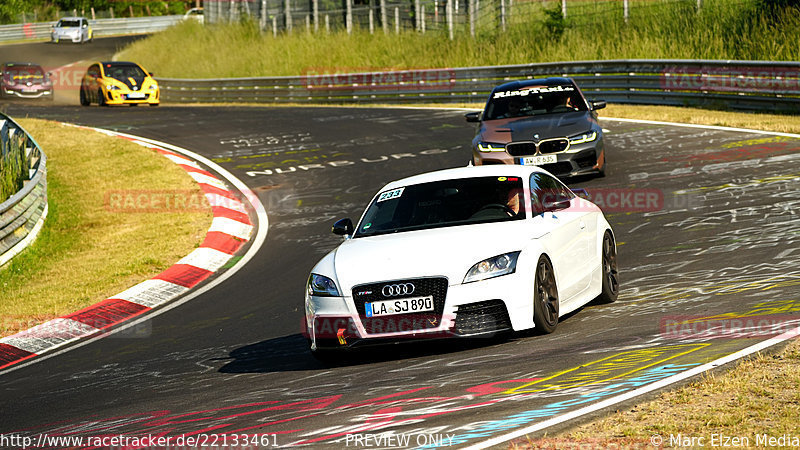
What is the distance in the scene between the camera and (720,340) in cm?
738

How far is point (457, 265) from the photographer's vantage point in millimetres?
7805

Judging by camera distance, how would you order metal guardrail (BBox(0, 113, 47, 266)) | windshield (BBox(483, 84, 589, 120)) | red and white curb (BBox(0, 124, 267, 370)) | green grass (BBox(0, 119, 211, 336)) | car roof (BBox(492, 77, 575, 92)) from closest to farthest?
red and white curb (BBox(0, 124, 267, 370)), green grass (BBox(0, 119, 211, 336)), metal guardrail (BBox(0, 113, 47, 266)), windshield (BBox(483, 84, 589, 120)), car roof (BBox(492, 77, 575, 92))

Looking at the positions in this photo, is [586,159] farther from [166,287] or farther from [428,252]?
[428,252]

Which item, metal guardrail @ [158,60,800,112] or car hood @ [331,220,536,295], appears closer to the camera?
car hood @ [331,220,536,295]

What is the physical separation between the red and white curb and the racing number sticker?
3488mm

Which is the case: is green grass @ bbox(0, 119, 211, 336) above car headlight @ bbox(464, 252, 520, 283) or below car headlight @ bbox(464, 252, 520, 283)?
below

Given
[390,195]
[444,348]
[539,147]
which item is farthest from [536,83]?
[444,348]

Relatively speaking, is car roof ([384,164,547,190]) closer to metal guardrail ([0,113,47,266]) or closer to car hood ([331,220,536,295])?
car hood ([331,220,536,295])

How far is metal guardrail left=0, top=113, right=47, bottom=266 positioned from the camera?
14617mm

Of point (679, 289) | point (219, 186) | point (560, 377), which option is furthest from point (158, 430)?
point (219, 186)

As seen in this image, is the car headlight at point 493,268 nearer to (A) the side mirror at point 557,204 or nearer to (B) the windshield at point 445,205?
(B) the windshield at point 445,205

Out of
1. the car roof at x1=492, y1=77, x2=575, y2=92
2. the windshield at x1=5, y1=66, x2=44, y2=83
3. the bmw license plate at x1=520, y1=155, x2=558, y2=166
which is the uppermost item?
the car roof at x1=492, y1=77, x2=575, y2=92

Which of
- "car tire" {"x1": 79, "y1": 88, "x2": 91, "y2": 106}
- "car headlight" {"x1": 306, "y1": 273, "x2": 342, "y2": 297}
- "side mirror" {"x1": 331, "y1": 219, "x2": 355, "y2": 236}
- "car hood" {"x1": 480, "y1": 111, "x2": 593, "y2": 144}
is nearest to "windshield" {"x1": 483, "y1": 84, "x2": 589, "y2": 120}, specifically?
"car hood" {"x1": 480, "y1": 111, "x2": 593, "y2": 144}

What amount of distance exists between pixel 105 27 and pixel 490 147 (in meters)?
70.4
